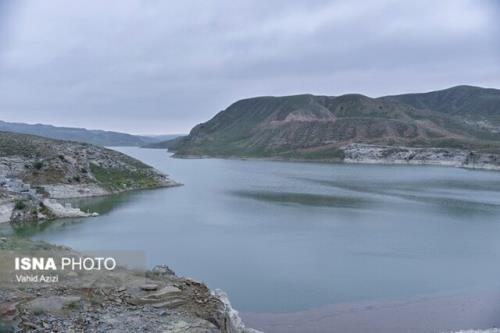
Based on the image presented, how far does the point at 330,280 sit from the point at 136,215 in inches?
849

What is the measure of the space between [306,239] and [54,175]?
2838 cm

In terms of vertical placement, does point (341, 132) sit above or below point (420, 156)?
above

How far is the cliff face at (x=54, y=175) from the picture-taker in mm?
36406

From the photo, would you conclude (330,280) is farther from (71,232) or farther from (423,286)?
(71,232)

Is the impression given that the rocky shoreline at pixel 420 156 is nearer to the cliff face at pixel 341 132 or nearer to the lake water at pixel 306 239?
the cliff face at pixel 341 132

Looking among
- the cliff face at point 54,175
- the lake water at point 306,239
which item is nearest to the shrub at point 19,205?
the cliff face at point 54,175

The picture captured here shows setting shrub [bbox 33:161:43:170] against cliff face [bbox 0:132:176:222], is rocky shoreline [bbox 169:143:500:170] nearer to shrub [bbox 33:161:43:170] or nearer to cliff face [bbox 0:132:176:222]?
cliff face [bbox 0:132:176:222]

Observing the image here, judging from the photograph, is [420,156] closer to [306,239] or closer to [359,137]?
[359,137]

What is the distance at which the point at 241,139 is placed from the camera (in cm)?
17175

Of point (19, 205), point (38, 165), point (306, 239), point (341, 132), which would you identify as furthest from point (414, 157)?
point (19, 205)

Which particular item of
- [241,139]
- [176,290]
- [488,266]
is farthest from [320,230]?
[241,139]

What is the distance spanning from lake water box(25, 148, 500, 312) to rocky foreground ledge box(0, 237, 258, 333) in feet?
22.7

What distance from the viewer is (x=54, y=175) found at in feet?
156

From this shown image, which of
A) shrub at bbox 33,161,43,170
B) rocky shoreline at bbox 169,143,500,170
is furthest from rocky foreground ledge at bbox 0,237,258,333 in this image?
rocky shoreline at bbox 169,143,500,170
